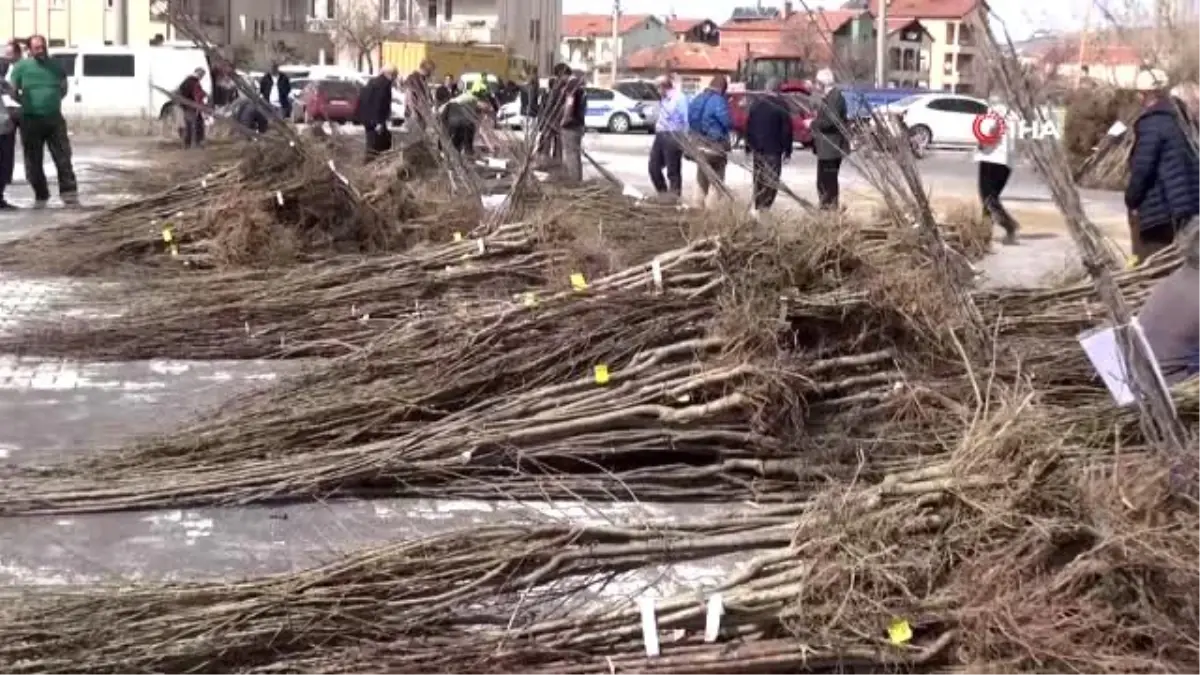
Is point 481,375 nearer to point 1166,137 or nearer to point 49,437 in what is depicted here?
point 49,437

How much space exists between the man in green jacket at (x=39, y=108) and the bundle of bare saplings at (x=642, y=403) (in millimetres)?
9870

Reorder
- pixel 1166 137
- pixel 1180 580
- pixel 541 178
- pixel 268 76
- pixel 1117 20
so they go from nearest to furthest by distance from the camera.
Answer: pixel 1180 580 < pixel 1117 20 < pixel 1166 137 < pixel 541 178 < pixel 268 76

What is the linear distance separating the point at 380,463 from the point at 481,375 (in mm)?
757

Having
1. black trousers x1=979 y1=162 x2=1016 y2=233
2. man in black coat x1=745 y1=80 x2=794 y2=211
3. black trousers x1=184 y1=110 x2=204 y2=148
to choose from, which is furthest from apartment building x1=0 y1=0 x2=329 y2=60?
black trousers x1=979 y1=162 x2=1016 y2=233

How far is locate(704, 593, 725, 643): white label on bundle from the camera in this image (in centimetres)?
420

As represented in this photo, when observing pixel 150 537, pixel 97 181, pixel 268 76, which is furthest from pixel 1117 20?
pixel 268 76

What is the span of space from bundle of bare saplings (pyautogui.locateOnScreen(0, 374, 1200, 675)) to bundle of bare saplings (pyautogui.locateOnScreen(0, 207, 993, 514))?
1182 mm

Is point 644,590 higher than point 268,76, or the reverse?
point 268,76

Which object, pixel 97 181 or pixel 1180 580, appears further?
pixel 97 181

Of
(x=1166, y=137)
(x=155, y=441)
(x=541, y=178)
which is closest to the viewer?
(x=155, y=441)

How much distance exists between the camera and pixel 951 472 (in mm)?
4461

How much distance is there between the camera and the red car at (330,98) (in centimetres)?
3403

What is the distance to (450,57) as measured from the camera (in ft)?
161

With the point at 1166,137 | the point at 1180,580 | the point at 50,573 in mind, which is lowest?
the point at 50,573
